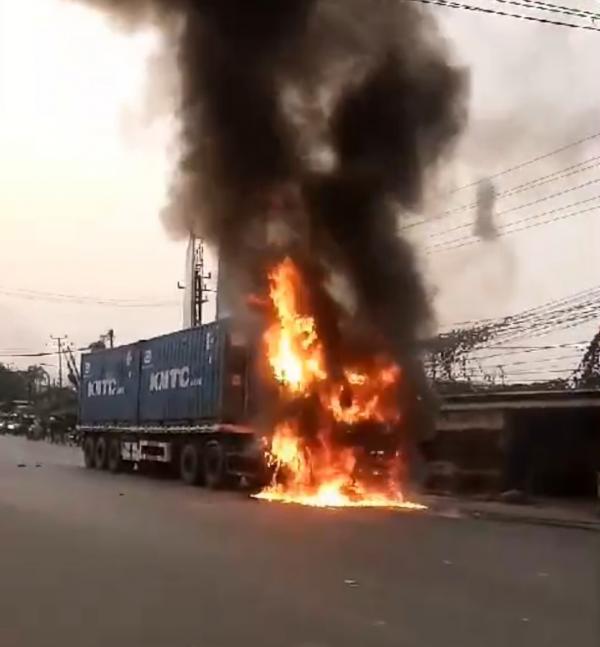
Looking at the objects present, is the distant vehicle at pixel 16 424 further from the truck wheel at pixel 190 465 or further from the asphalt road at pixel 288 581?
the asphalt road at pixel 288 581

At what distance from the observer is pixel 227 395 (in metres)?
22.4

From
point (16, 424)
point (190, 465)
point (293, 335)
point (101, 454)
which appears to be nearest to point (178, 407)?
point (190, 465)

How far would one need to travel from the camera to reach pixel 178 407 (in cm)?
2469

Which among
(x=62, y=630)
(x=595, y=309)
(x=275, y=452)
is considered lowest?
(x=62, y=630)

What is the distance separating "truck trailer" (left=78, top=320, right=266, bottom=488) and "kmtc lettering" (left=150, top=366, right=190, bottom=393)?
0.02 m

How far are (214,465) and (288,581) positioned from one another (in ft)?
46.6

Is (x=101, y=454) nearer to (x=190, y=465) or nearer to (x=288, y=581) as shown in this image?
(x=190, y=465)

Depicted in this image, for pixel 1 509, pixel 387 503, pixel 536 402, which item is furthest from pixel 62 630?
pixel 536 402

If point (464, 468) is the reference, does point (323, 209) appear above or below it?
above

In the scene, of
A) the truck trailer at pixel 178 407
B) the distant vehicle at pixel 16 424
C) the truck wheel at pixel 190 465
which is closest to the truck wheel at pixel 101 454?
the truck trailer at pixel 178 407

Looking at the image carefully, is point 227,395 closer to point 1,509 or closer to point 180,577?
point 1,509

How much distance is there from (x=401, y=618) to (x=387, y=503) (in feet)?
38.2

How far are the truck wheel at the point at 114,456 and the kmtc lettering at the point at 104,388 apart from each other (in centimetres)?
132

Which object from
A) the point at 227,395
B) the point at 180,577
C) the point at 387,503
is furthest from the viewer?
the point at 227,395
